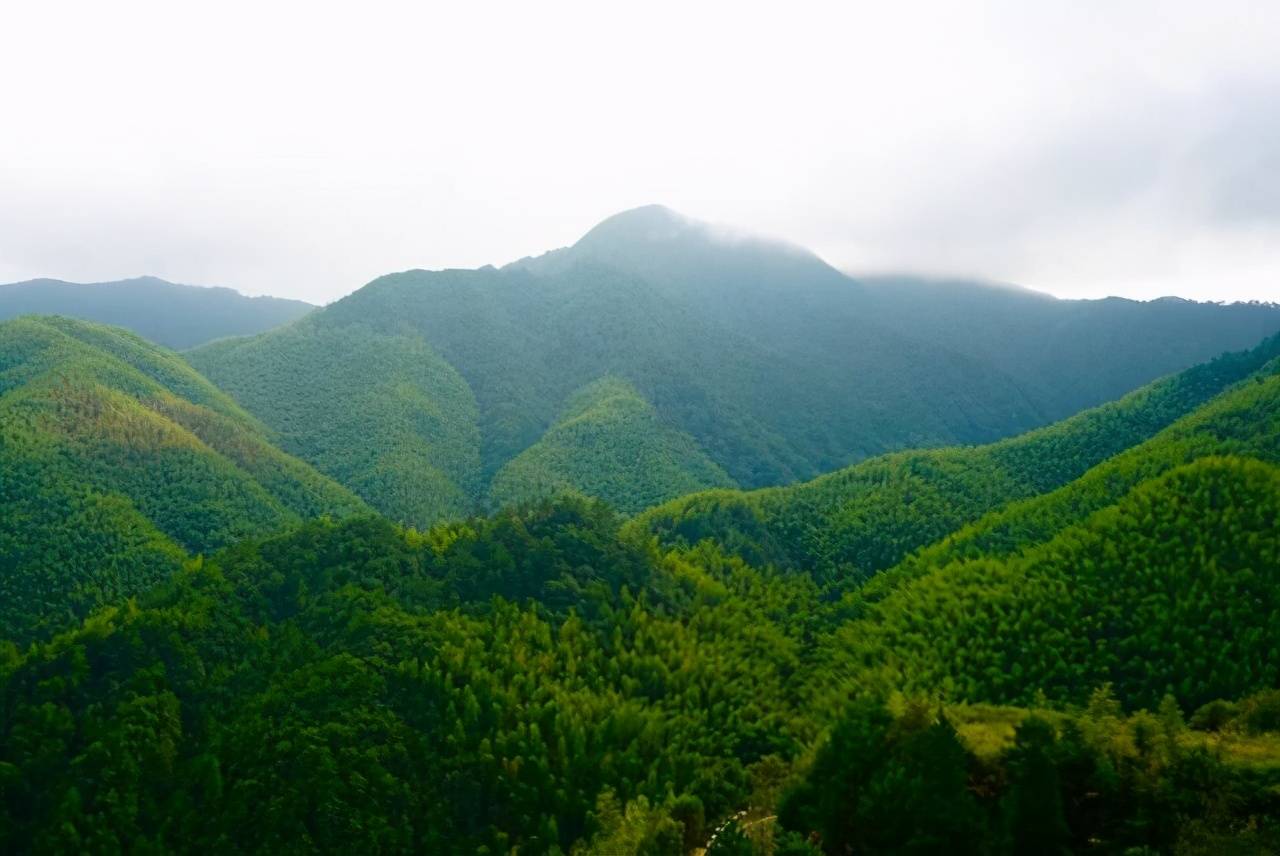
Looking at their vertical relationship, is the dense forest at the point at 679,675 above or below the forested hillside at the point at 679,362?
below

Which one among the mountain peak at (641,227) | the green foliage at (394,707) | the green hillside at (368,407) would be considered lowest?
the green foliage at (394,707)

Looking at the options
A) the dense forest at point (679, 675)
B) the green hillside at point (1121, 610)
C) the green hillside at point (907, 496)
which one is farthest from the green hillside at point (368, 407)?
the green hillside at point (1121, 610)

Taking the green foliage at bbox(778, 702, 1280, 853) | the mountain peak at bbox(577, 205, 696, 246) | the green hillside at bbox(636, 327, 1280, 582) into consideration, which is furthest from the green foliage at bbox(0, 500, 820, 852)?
the mountain peak at bbox(577, 205, 696, 246)

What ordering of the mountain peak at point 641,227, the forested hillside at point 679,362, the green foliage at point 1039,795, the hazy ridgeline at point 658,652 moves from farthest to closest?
the mountain peak at point 641,227
the forested hillside at point 679,362
the hazy ridgeline at point 658,652
the green foliage at point 1039,795

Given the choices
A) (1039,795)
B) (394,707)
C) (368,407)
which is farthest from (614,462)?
(1039,795)

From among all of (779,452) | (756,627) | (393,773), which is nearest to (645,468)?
(779,452)

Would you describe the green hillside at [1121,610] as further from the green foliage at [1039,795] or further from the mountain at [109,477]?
the mountain at [109,477]

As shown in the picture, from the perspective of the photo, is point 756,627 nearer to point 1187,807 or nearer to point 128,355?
point 1187,807

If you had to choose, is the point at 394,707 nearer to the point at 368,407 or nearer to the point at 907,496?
the point at 907,496
